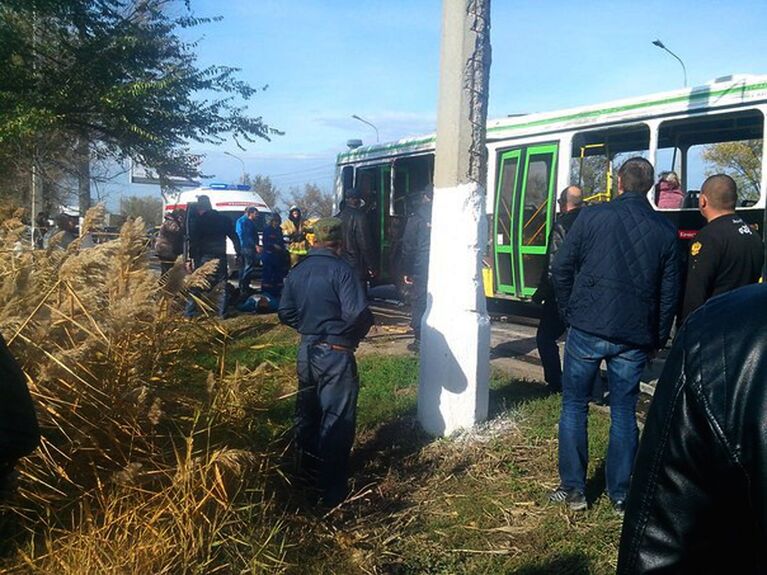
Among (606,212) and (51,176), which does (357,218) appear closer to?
(606,212)

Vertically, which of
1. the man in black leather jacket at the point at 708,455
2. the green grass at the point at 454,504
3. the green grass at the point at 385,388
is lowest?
the green grass at the point at 454,504

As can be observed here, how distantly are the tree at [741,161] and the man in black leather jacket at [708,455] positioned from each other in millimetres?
9245

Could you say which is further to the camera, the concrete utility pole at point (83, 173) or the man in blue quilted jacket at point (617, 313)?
the concrete utility pole at point (83, 173)

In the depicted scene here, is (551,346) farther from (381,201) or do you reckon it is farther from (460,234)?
(381,201)

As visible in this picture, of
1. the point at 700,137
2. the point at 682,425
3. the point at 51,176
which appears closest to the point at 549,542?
the point at 682,425

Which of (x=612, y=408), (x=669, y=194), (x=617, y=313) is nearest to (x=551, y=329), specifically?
(x=612, y=408)

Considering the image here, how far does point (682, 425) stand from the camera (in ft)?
4.25

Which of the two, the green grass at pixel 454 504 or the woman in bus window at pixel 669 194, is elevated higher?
the woman in bus window at pixel 669 194

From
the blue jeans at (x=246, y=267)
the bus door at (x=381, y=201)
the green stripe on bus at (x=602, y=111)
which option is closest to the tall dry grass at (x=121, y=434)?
the green stripe on bus at (x=602, y=111)

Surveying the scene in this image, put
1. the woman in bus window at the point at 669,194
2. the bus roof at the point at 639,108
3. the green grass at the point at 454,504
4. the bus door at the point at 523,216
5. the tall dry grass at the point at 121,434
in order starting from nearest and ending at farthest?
the tall dry grass at the point at 121,434 → the green grass at the point at 454,504 → the bus roof at the point at 639,108 → the woman in bus window at the point at 669,194 → the bus door at the point at 523,216

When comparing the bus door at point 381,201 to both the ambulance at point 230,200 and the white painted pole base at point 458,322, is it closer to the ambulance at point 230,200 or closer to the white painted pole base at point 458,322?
the ambulance at point 230,200

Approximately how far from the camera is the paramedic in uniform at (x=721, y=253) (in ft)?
16.3

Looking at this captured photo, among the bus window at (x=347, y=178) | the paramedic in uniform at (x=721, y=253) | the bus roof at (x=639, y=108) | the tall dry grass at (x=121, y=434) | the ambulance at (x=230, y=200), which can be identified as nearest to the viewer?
the tall dry grass at (x=121, y=434)

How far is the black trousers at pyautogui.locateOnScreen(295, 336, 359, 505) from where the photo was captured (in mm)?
4711
